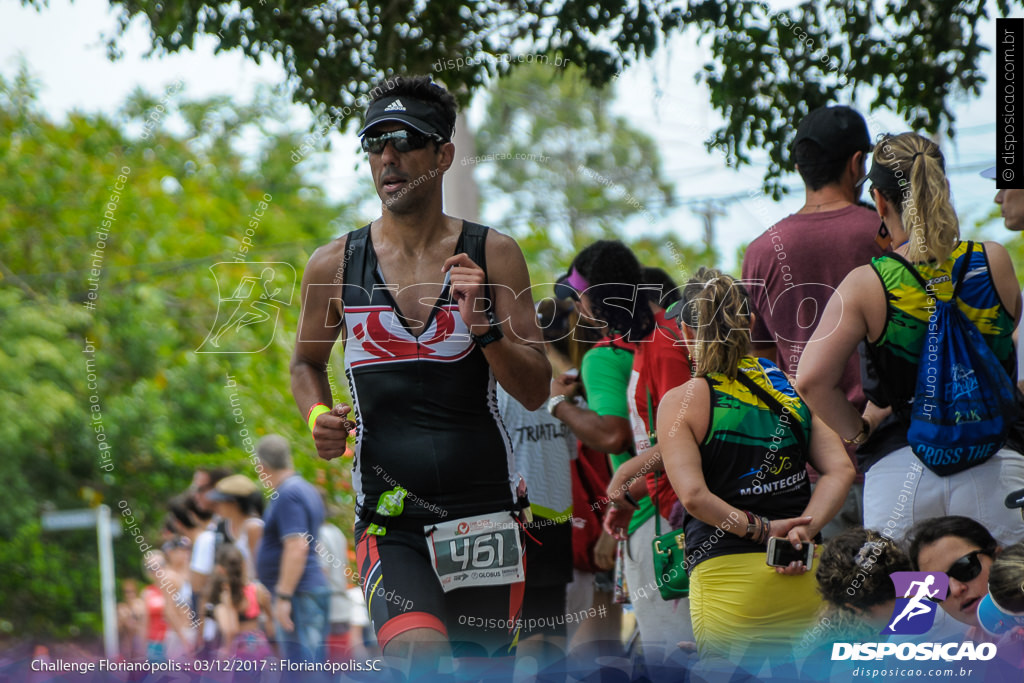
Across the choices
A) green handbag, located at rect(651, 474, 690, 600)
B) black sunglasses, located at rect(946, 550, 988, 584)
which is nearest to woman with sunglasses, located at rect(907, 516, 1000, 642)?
black sunglasses, located at rect(946, 550, 988, 584)

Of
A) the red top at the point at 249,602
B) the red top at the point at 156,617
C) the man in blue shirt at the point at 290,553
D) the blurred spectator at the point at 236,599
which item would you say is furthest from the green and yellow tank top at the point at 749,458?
the red top at the point at 156,617

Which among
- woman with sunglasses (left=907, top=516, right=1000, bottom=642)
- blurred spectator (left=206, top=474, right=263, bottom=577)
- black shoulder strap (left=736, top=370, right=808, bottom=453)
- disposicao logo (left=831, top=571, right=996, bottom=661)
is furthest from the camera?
blurred spectator (left=206, top=474, right=263, bottom=577)

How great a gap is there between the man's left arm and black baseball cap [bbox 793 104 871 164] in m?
1.45

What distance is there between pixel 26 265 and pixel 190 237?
2368mm

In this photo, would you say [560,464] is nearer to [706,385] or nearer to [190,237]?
[706,385]

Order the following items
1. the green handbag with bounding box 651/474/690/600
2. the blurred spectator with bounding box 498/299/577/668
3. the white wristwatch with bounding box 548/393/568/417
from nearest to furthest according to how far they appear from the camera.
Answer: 1. the green handbag with bounding box 651/474/690/600
2. the white wristwatch with bounding box 548/393/568/417
3. the blurred spectator with bounding box 498/299/577/668

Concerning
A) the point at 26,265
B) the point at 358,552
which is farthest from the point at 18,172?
the point at 358,552

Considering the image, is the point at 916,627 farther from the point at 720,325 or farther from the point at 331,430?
the point at 331,430

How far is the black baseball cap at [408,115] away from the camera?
3273 mm

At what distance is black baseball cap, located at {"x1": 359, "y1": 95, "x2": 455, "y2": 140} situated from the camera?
3273 millimetres

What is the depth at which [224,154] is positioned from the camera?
68.3ft

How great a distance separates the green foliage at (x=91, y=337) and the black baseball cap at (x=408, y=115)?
10.3m

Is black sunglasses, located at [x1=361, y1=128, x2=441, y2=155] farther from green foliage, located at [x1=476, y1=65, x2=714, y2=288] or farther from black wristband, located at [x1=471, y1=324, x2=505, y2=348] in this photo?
green foliage, located at [x1=476, y1=65, x2=714, y2=288]

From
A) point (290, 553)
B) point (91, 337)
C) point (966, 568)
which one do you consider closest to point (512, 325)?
point (966, 568)
